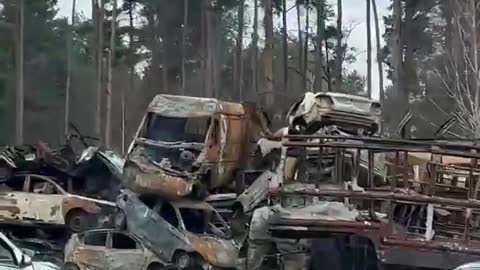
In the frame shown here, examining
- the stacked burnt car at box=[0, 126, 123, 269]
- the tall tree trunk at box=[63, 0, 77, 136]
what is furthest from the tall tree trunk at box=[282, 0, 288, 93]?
Result: the stacked burnt car at box=[0, 126, 123, 269]

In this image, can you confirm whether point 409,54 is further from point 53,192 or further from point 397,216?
point 397,216

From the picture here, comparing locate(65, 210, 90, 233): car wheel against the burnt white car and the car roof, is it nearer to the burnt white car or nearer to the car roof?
the car roof

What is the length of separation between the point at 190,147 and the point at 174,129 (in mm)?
760

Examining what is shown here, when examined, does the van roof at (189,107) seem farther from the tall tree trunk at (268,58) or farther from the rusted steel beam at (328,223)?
the tall tree trunk at (268,58)

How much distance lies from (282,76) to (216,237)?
3999 centimetres

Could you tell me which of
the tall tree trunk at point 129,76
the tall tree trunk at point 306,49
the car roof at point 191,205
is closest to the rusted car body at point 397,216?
the car roof at point 191,205

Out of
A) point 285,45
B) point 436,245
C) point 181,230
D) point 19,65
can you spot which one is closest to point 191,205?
point 181,230

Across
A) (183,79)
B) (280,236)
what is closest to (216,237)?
(280,236)

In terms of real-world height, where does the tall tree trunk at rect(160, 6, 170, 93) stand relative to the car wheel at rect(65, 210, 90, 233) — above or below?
above

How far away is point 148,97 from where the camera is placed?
183 ft

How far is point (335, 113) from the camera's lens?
1361 centimetres

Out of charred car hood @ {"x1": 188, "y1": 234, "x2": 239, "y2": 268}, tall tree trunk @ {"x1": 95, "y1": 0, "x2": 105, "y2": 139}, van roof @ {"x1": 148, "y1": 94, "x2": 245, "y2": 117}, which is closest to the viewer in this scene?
charred car hood @ {"x1": 188, "y1": 234, "x2": 239, "y2": 268}

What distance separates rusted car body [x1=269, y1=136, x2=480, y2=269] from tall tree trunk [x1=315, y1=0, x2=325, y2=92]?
124 feet

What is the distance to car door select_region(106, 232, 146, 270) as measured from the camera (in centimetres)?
1488
